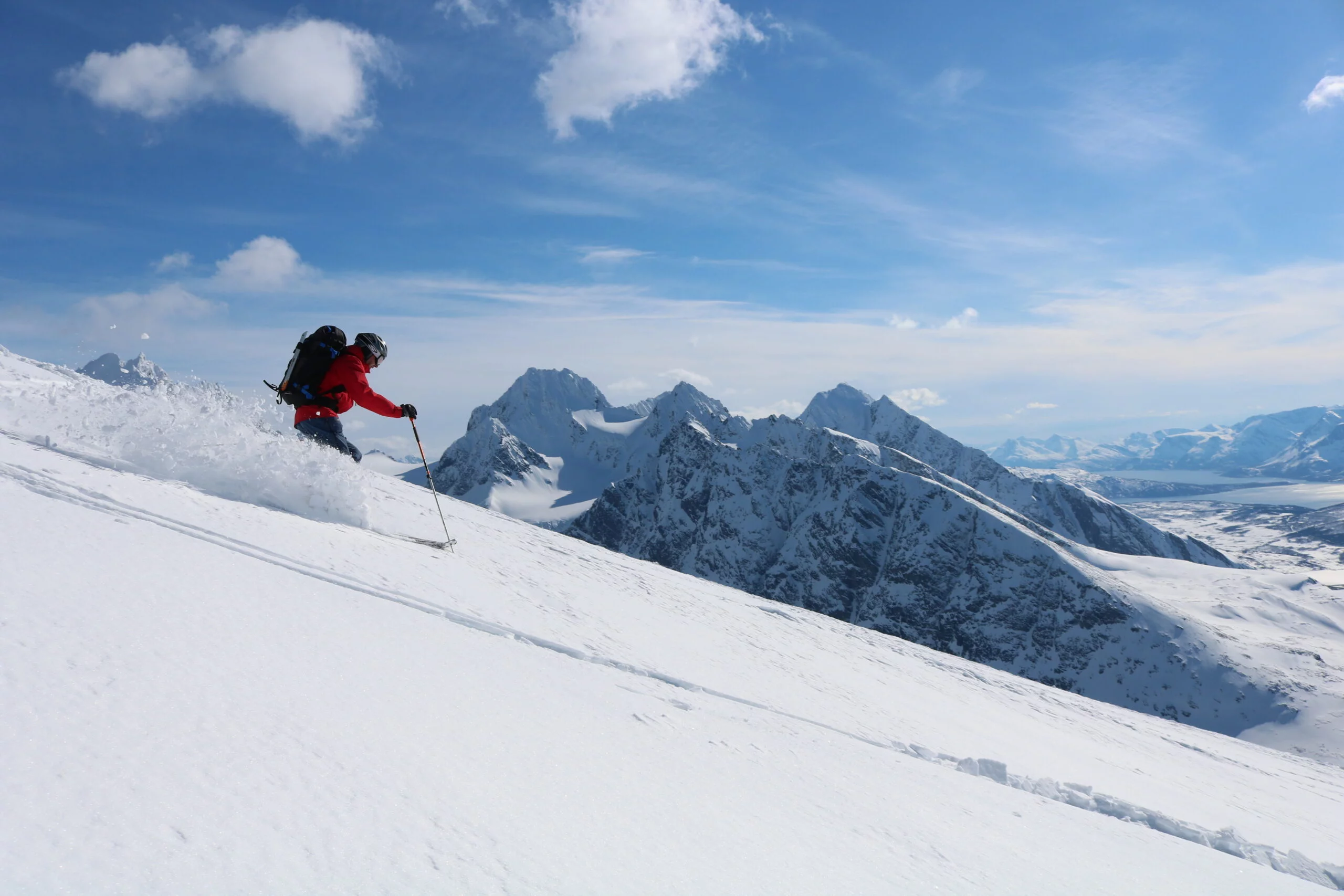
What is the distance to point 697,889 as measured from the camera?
3816 mm

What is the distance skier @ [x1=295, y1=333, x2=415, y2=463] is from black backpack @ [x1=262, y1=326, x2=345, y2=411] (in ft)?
0.22

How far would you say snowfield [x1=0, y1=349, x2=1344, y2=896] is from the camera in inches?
124

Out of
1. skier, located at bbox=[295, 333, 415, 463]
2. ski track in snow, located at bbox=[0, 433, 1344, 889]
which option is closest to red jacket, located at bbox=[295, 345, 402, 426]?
skier, located at bbox=[295, 333, 415, 463]

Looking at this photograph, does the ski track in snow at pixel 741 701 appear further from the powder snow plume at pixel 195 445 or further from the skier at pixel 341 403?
the skier at pixel 341 403

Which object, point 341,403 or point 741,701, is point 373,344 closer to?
point 341,403

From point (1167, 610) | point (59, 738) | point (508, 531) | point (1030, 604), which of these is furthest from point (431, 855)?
point (1030, 604)

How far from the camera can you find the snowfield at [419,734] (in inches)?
124

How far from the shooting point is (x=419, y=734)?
176 inches

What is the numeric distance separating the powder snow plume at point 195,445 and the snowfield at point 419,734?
4 centimetres

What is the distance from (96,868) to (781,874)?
136 inches

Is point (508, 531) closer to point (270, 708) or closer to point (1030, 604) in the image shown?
point (270, 708)

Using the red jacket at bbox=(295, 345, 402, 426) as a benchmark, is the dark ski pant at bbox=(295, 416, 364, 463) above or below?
below

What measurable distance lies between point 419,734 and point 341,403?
8230 millimetres

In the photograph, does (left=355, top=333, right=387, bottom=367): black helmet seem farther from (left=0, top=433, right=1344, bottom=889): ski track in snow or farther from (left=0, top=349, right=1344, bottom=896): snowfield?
(left=0, top=433, right=1344, bottom=889): ski track in snow
